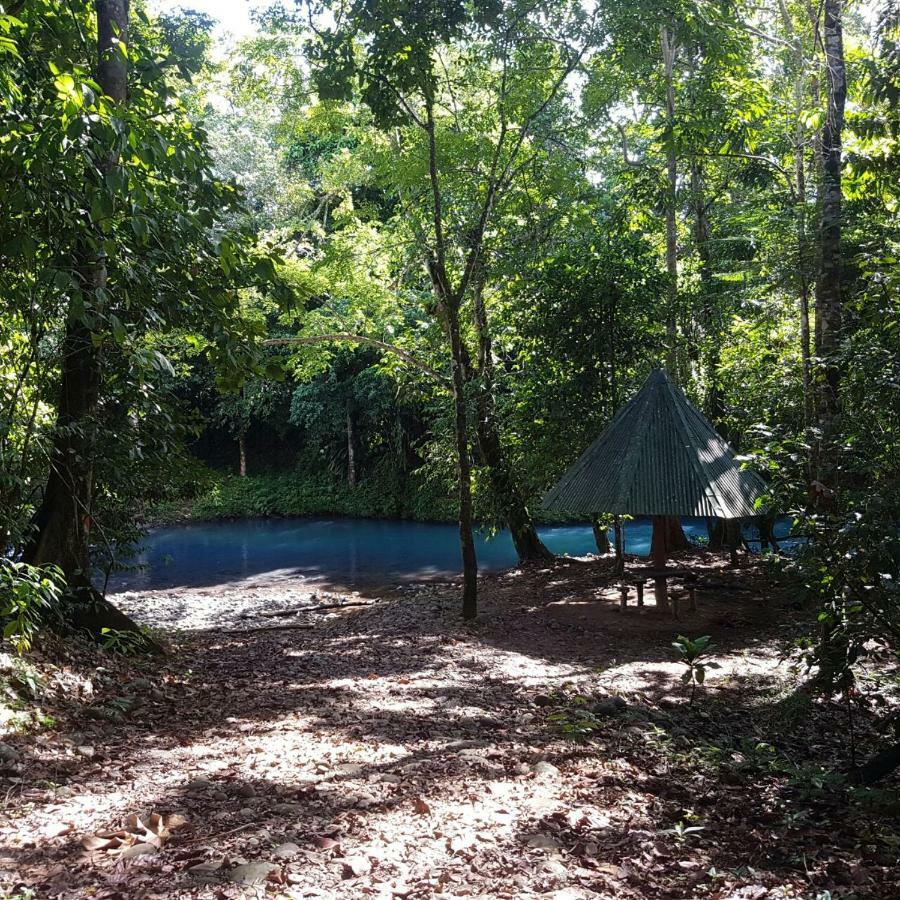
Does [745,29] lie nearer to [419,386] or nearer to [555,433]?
[555,433]

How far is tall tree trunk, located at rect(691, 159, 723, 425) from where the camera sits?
12555 millimetres

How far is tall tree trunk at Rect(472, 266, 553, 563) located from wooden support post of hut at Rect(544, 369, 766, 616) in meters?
3.39

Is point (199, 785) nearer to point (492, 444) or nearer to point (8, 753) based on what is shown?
point (8, 753)

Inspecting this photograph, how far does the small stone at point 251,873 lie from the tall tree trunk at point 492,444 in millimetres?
9969

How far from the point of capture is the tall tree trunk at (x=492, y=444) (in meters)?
12.6

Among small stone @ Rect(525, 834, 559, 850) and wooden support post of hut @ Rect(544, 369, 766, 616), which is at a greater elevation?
wooden support post of hut @ Rect(544, 369, 766, 616)

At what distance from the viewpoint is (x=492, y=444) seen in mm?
12984

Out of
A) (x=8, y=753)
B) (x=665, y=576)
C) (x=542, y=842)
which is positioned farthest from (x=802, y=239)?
(x=8, y=753)

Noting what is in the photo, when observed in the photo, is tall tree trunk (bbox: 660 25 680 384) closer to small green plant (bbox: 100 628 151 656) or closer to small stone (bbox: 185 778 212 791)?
small green plant (bbox: 100 628 151 656)

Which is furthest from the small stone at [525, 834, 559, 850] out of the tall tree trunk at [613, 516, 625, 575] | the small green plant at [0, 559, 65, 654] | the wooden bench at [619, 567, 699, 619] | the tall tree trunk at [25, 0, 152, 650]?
the tall tree trunk at [613, 516, 625, 575]

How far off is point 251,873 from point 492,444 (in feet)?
34.7

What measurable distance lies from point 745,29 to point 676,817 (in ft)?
28.5

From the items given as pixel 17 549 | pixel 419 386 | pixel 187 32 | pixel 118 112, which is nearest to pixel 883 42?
pixel 118 112

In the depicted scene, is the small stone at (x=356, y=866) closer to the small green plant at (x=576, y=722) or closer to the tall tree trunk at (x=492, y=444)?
the small green plant at (x=576, y=722)
